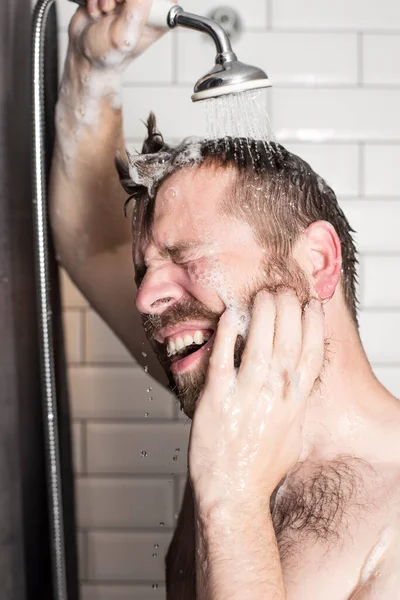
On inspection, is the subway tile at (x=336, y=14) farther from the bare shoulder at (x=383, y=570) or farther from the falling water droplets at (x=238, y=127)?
the bare shoulder at (x=383, y=570)

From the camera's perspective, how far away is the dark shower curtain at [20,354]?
3.78 ft

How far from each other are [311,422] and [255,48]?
90 centimetres

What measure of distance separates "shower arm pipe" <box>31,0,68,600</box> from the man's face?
0.20 meters

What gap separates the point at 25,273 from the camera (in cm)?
130

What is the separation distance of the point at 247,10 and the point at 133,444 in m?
0.98

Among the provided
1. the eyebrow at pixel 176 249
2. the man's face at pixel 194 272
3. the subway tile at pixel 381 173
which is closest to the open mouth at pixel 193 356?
the man's face at pixel 194 272

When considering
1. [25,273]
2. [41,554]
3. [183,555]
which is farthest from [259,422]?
[41,554]

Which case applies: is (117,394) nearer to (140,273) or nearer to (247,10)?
(140,273)

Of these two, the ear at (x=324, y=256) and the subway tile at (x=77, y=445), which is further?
the subway tile at (x=77, y=445)

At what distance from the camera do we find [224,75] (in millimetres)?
971

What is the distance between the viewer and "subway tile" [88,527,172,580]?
67.9 inches

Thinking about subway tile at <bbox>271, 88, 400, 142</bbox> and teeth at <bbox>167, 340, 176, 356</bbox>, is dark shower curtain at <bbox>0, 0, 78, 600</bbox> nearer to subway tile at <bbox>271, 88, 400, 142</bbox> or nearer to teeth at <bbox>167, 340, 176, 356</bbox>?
teeth at <bbox>167, 340, 176, 356</bbox>

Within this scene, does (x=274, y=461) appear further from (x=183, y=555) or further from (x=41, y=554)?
(x=41, y=554)

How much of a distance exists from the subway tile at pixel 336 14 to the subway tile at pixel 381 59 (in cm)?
3
